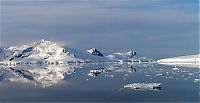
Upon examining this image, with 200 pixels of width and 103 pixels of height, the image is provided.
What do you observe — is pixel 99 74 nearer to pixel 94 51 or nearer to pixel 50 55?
pixel 50 55

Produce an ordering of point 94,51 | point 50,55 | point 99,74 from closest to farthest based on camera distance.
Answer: point 99,74
point 50,55
point 94,51

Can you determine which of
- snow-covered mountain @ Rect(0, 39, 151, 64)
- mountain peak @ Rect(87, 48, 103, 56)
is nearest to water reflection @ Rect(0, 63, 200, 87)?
snow-covered mountain @ Rect(0, 39, 151, 64)

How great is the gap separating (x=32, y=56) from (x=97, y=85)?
38.9 metres

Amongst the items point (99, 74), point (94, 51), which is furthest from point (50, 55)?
point (99, 74)

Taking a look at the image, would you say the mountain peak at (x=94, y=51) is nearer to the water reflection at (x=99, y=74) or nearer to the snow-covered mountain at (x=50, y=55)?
the snow-covered mountain at (x=50, y=55)

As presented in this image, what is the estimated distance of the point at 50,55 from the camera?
55375mm

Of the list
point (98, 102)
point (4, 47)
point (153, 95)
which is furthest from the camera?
point (4, 47)

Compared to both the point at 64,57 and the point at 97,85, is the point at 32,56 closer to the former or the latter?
the point at 64,57

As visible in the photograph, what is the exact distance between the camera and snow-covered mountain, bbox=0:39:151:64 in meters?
53.6

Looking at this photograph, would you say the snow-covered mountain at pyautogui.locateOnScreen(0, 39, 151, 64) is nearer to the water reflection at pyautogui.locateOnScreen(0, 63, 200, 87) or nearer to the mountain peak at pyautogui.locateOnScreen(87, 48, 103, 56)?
the mountain peak at pyautogui.locateOnScreen(87, 48, 103, 56)

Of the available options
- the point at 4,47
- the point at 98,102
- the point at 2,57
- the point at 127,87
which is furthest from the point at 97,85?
the point at 4,47

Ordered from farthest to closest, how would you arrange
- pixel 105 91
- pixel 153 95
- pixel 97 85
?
pixel 97 85
pixel 105 91
pixel 153 95

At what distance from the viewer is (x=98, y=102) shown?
42.5 feet

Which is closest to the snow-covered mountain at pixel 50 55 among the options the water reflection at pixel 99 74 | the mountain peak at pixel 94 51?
the mountain peak at pixel 94 51
